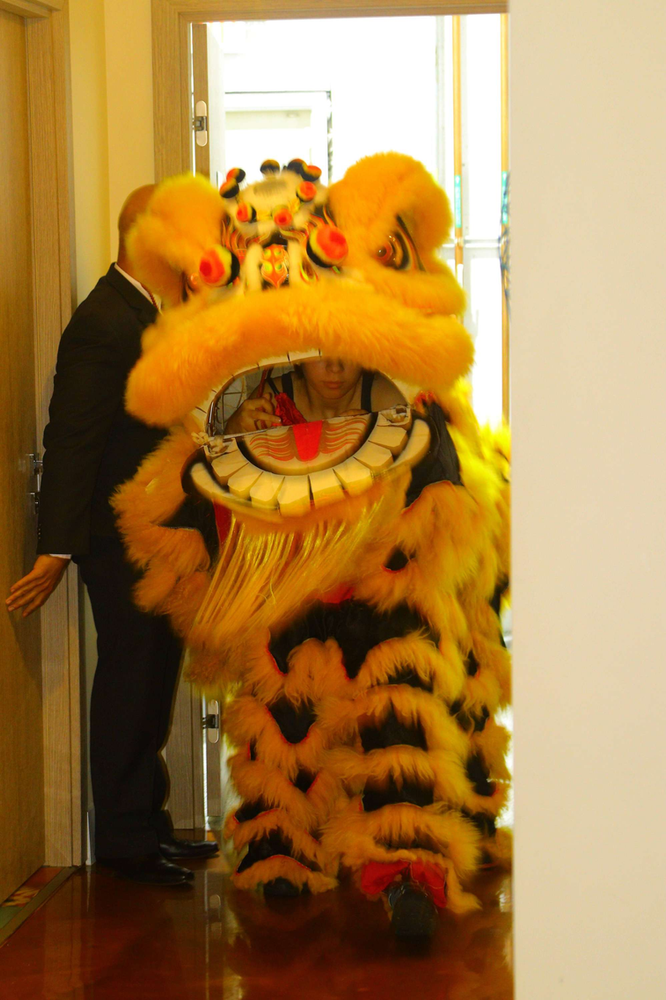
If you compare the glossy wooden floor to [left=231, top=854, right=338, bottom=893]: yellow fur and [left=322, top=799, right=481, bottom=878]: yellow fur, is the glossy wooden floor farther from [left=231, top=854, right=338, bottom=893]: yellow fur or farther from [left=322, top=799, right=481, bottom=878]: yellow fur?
Result: [left=322, top=799, right=481, bottom=878]: yellow fur

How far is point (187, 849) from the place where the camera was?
236 centimetres

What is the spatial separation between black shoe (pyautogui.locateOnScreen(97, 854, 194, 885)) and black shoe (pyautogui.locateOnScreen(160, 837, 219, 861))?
0.38 feet

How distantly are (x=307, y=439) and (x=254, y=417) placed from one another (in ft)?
0.58

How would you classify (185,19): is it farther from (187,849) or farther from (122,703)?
(187,849)

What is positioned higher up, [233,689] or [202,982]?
[233,689]

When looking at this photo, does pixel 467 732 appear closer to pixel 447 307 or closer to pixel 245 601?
pixel 245 601

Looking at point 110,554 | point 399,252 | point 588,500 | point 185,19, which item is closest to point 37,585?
point 110,554

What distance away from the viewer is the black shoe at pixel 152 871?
2.18 meters

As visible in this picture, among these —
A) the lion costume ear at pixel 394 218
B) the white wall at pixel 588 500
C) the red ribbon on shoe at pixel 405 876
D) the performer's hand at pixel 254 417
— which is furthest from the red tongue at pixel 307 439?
the white wall at pixel 588 500

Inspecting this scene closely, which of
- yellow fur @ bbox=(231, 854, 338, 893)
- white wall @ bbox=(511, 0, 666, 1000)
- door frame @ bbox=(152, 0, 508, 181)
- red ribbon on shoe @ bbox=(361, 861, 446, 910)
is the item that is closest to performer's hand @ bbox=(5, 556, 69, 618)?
yellow fur @ bbox=(231, 854, 338, 893)

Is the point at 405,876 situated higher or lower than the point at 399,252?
lower

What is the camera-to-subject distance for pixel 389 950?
1809 mm

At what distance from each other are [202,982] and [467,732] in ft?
2.20

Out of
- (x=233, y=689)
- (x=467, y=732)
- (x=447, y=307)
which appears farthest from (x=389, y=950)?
(x=447, y=307)
